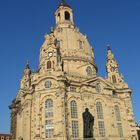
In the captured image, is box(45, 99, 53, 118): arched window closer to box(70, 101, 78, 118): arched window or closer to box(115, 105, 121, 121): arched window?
box(70, 101, 78, 118): arched window

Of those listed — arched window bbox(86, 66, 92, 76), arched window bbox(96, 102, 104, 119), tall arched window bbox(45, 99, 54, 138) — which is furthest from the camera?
arched window bbox(86, 66, 92, 76)

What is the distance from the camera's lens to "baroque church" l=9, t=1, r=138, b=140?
48000 mm

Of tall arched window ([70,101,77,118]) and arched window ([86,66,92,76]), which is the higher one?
arched window ([86,66,92,76])

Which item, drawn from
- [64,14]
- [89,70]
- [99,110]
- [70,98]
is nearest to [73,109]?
[70,98]

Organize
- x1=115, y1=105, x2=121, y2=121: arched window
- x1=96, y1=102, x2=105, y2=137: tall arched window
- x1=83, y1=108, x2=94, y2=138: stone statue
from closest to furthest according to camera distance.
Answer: x1=83, y1=108, x2=94, y2=138: stone statue → x1=96, y1=102, x2=105, y2=137: tall arched window → x1=115, y1=105, x2=121, y2=121: arched window

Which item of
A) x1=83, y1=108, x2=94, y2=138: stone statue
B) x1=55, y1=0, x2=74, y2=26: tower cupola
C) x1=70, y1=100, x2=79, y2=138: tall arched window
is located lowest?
x1=83, y1=108, x2=94, y2=138: stone statue

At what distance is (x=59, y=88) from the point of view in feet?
161

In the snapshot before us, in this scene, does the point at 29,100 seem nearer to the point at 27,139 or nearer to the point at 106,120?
the point at 27,139

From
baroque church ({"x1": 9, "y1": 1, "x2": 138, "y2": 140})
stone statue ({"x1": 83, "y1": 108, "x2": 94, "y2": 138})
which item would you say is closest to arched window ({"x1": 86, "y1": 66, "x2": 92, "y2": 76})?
baroque church ({"x1": 9, "y1": 1, "x2": 138, "y2": 140})

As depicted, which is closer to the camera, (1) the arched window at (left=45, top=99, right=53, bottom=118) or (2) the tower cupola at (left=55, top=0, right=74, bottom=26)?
(1) the arched window at (left=45, top=99, right=53, bottom=118)

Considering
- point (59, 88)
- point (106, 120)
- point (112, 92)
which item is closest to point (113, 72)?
point (112, 92)

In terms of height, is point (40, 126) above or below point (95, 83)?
below

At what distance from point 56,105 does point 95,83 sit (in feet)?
36.8

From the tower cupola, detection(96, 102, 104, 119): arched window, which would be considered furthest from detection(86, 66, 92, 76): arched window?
the tower cupola
